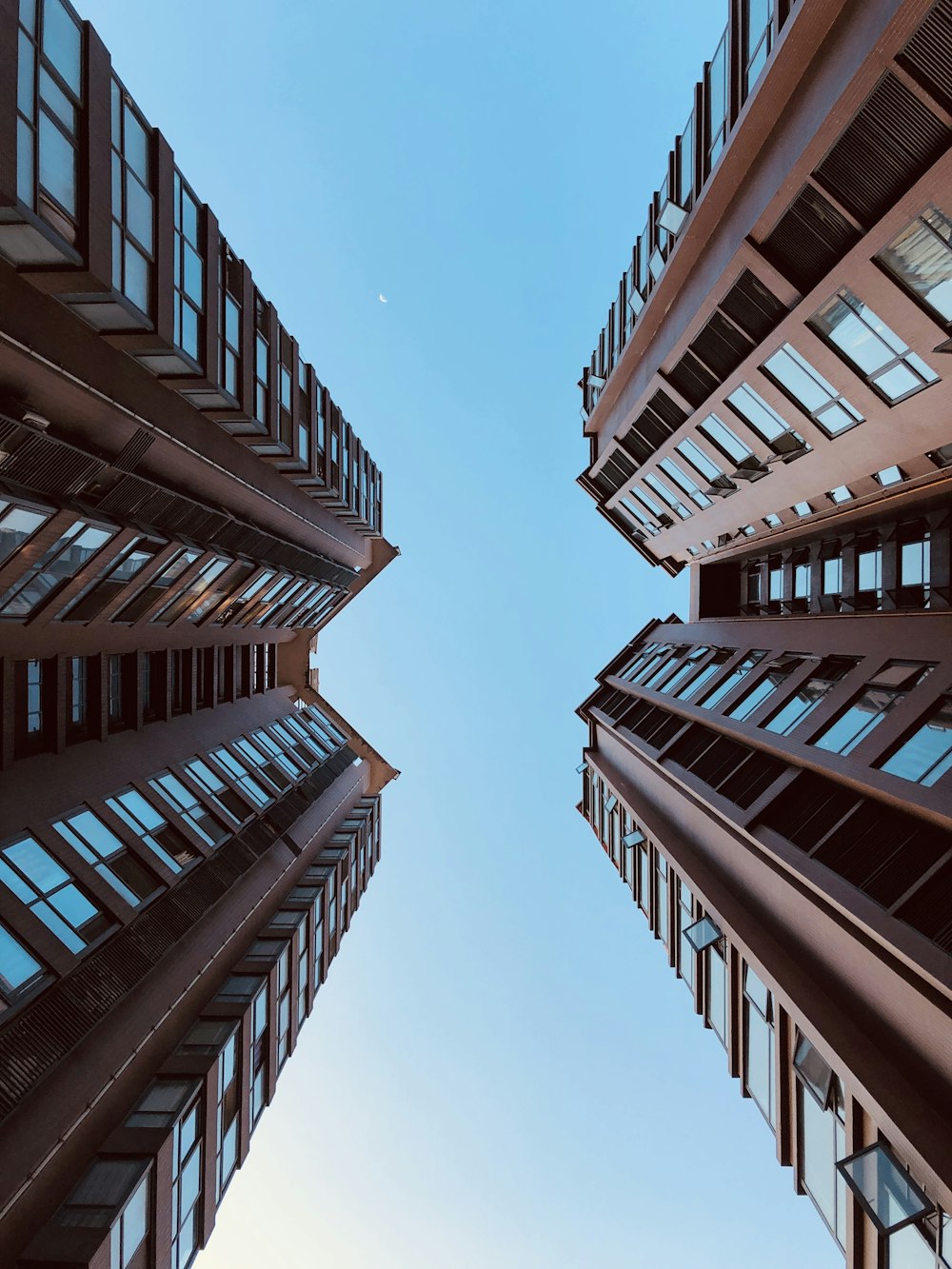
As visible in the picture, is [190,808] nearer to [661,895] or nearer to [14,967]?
[14,967]


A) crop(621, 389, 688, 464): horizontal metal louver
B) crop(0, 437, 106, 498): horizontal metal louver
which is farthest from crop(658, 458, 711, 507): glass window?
crop(0, 437, 106, 498): horizontal metal louver

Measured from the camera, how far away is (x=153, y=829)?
24797 mm

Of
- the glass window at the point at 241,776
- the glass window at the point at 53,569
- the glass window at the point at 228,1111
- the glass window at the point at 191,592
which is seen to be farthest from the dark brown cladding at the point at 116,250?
the glass window at the point at 228,1111

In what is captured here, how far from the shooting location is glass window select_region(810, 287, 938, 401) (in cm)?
1725

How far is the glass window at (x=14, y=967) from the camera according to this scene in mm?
15297

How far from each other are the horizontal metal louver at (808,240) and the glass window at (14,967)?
23.1 m

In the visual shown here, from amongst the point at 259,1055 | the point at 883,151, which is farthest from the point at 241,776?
the point at 883,151

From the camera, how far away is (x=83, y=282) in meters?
14.9

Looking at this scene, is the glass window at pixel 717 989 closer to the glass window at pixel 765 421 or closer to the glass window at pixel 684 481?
the glass window at pixel 765 421

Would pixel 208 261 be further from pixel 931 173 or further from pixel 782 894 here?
pixel 782 894

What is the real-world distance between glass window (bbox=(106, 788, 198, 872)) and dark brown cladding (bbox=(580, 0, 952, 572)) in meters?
23.6

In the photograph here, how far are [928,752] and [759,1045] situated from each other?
1047 cm

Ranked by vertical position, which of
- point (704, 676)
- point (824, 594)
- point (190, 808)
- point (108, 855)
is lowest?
point (704, 676)

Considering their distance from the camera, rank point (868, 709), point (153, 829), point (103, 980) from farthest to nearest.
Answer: point (153, 829)
point (868, 709)
point (103, 980)
